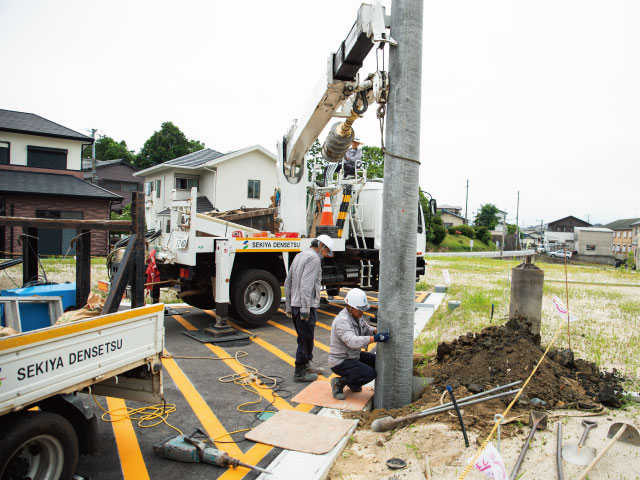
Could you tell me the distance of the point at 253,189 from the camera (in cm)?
2669

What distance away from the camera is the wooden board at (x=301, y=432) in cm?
383

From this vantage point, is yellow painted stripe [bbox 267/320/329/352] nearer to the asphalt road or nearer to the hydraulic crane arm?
the asphalt road

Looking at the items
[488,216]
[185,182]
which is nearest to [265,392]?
[185,182]

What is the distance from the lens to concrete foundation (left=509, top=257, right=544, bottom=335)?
6.34 meters

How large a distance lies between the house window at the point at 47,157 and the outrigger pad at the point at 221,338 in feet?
68.3

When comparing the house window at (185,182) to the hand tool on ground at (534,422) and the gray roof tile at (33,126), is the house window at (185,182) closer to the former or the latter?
the gray roof tile at (33,126)

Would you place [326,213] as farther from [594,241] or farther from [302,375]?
[594,241]

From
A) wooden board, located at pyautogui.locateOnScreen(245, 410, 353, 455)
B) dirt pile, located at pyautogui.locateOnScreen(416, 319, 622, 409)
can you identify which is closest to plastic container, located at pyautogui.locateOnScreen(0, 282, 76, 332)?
wooden board, located at pyautogui.locateOnScreen(245, 410, 353, 455)

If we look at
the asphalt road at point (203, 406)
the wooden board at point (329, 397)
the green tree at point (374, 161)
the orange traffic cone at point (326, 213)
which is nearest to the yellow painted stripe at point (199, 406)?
the asphalt road at point (203, 406)

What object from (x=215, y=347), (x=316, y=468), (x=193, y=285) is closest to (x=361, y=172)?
(x=193, y=285)

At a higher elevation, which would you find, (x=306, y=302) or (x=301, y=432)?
(x=306, y=302)

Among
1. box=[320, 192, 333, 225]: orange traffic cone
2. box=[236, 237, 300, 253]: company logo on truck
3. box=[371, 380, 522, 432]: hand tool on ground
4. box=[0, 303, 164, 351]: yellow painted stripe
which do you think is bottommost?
box=[371, 380, 522, 432]: hand tool on ground

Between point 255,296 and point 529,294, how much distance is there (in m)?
4.69

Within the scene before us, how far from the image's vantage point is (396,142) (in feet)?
14.5
